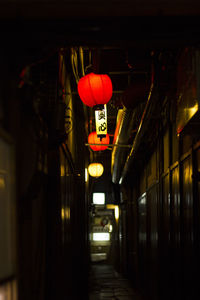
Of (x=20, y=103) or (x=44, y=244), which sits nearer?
(x=20, y=103)

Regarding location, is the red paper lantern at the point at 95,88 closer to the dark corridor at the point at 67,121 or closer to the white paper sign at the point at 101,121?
the dark corridor at the point at 67,121

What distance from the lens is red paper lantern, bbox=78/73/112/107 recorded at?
Result: 807 centimetres

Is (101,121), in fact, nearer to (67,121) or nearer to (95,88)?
(95,88)

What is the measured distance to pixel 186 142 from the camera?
848cm

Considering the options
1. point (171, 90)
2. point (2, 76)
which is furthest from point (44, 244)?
point (171, 90)

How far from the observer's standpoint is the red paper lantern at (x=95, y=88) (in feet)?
26.5

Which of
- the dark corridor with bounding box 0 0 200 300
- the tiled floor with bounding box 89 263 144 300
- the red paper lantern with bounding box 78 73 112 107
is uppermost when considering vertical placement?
the red paper lantern with bounding box 78 73 112 107

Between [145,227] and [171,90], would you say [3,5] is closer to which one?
[171,90]

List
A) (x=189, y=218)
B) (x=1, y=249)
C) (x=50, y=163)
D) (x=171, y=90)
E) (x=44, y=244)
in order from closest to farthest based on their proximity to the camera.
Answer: (x=1, y=249) → (x=44, y=244) → (x=50, y=163) → (x=189, y=218) → (x=171, y=90)

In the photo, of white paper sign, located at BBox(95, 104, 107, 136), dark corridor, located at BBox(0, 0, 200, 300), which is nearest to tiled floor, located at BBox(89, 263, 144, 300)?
dark corridor, located at BBox(0, 0, 200, 300)

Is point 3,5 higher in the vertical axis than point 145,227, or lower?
higher

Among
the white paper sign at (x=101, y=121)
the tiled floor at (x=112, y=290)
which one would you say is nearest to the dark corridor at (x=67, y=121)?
the white paper sign at (x=101, y=121)

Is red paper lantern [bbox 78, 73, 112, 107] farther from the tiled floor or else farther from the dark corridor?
the tiled floor

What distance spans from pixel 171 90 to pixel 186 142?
1.55 meters
